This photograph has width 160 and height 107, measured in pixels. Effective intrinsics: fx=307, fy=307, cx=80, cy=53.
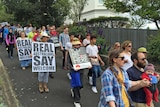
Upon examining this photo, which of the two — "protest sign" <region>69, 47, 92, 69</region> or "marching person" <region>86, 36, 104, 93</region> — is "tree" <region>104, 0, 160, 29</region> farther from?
"protest sign" <region>69, 47, 92, 69</region>

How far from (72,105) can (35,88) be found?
2004 mm

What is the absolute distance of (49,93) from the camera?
8672 mm

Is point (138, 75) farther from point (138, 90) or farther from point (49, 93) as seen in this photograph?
point (49, 93)

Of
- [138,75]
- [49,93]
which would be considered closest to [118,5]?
[49,93]

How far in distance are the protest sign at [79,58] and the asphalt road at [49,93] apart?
92 centimetres

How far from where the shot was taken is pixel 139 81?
4.52 m

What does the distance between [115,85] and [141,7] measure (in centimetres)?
1390

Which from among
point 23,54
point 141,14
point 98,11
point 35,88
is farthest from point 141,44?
point 98,11

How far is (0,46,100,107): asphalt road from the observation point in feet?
25.5

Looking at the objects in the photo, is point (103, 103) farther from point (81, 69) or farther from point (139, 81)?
point (81, 69)

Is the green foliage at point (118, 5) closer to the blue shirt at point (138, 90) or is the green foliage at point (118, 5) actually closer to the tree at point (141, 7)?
the tree at point (141, 7)

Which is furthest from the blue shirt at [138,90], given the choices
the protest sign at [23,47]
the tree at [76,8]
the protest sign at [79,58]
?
the tree at [76,8]

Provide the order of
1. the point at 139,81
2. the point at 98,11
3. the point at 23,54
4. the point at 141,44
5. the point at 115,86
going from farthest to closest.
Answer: the point at 98,11 → the point at 141,44 → the point at 23,54 → the point at 139,81 → the point at 115,86

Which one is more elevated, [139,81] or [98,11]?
[139,81]
